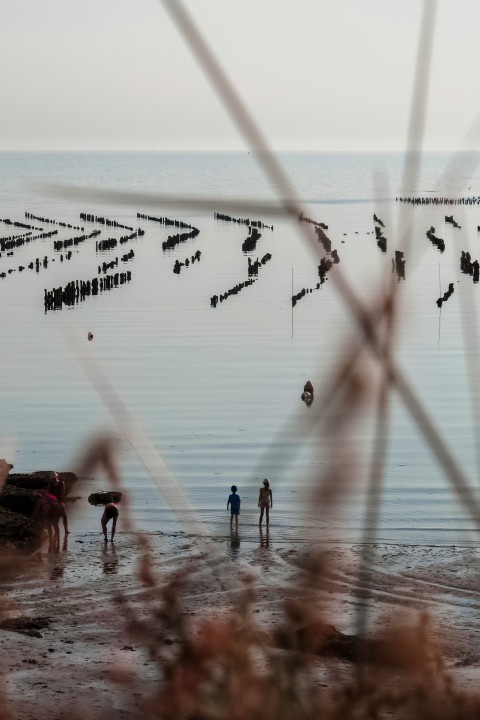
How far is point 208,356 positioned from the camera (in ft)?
165

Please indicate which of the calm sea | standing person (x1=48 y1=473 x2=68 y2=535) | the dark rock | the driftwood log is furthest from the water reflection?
standing person (x1=48 y1=473 x2=68 y2=535)

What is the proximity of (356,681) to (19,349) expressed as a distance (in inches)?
2036

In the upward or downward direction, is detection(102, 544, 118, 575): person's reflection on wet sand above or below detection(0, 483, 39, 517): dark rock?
below

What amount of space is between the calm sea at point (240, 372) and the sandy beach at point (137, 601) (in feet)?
3.45

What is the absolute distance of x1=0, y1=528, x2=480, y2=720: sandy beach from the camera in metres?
14.7

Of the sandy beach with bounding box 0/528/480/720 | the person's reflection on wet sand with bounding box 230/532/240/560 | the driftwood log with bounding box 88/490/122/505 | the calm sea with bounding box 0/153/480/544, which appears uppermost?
the calm sea with bounding box 0/153/480/544

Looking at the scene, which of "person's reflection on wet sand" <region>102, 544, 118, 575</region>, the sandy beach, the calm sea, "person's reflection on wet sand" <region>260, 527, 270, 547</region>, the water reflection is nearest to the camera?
the calm sea

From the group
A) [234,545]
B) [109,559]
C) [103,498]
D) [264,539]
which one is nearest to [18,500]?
[109,559]

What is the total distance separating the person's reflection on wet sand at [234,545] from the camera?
73.0ft

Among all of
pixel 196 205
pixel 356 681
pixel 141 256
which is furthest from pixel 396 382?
pixel 141 256

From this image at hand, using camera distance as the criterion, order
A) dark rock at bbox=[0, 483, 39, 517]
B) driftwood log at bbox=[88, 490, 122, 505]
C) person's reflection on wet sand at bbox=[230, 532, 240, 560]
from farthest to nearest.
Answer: driftwood log at bbox=[88, 490, 122, 505] → dark rock at bbox=[0, 483, 39, 517] → person's reflection on wet sand at bbox=[230, 532, 240, 560]

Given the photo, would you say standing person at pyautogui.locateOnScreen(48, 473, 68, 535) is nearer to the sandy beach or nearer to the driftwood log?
the sandy beach

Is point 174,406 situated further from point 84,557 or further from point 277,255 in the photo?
point 277,255

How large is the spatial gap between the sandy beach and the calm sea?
1.05m
